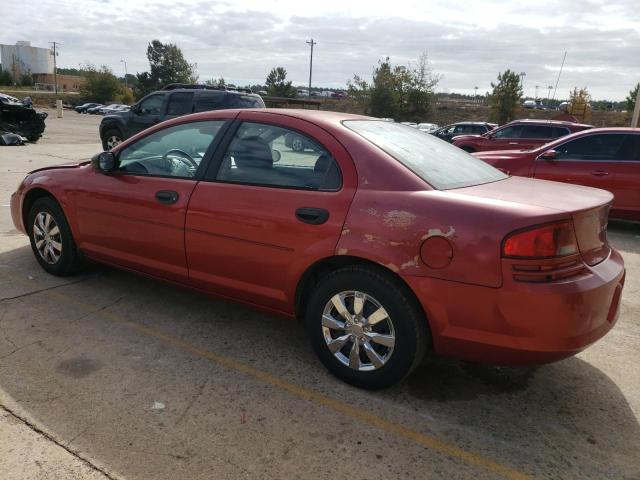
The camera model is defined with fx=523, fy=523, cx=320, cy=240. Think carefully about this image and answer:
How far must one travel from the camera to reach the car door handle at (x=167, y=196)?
140 inches

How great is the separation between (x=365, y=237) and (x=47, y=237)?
312cm

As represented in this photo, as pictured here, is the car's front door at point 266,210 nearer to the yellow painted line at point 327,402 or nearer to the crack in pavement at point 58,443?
the yellow painted line at point 327,402

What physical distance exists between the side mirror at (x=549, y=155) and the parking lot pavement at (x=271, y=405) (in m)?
4.47

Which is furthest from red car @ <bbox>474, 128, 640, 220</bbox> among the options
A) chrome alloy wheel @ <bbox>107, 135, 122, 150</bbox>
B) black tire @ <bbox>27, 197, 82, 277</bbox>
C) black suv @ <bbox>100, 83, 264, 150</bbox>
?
chrome alloy wheel @ <bbox>107, 135, 122, 150</bbox>

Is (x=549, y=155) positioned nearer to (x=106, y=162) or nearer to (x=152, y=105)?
(x=106, y=162)

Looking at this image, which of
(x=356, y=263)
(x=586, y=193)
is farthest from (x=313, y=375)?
(x=586, y=193)

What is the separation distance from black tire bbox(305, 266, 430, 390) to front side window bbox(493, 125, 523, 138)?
1208cm

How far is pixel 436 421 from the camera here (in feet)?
8.95

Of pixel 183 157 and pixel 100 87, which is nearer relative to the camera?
pixel 183 157

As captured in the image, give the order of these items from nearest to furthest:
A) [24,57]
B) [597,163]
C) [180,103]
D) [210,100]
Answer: [597,163]
[210,100]
[180,103]
[24,57]

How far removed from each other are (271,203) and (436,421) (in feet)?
5.00

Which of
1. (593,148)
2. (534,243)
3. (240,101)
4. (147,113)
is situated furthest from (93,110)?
(534,243)

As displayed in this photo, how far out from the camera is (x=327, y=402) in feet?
9.39

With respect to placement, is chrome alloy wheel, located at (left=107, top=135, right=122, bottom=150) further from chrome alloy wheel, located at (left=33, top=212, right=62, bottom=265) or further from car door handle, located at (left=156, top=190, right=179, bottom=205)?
car door handle, located at (left=156, top=190, right=179, bottom=205)
